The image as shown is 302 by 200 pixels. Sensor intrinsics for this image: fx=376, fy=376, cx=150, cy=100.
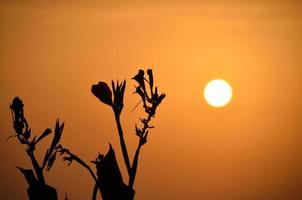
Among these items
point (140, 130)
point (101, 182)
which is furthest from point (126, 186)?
point (140, 130)

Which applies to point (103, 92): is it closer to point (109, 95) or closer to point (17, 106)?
point (109, 95)

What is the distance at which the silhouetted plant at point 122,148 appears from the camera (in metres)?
5.12

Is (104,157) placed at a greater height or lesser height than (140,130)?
lesser

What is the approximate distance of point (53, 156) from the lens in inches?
220

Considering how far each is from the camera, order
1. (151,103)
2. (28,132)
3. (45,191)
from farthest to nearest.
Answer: (45,191) → (28,132) → (151,103)

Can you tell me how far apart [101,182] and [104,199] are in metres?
0.26

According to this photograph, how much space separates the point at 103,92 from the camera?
5.30 m

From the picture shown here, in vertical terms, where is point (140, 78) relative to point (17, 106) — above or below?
above

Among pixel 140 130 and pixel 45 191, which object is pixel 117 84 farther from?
pixel 45 191

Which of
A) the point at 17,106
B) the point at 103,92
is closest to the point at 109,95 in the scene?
the point at 103,92

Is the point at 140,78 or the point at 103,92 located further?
the point at 103,92

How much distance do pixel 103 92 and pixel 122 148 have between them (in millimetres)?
839

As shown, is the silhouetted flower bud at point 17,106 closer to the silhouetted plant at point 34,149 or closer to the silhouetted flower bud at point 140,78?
the silhouetted plant at point 34,149

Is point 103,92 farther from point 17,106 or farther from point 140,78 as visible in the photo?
point 17,106
